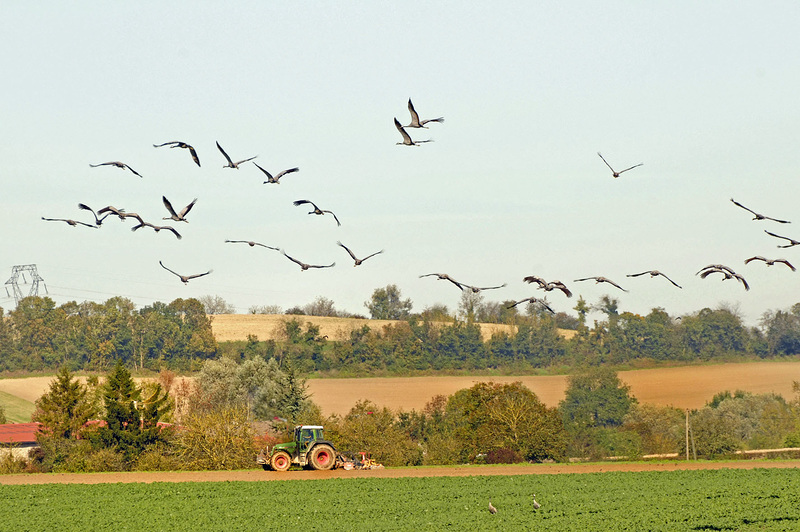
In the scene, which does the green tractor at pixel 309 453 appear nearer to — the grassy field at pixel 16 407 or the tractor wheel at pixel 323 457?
the tractor wheel at pixel 323 457

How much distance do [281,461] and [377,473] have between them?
18.1 feet

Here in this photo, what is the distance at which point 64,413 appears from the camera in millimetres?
69625

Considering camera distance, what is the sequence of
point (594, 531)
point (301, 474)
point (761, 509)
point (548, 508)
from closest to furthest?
point (594, 531), point (761, 509), point (548, 508), point (301, 474)

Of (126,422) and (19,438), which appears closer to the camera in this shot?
(126,422)

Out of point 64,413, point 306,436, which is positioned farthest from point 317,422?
Result: point 306,436

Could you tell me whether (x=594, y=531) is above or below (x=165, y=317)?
below

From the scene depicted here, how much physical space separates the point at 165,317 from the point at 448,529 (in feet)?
440

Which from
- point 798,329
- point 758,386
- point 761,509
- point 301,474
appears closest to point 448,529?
point 761,509

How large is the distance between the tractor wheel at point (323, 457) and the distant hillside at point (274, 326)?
9915 cm

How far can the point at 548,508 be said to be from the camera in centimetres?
3481

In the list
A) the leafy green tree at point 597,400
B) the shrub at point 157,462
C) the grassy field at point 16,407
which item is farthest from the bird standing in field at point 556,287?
the grassy field at point 16,407

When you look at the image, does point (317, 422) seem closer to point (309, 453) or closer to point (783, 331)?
point (309, 453)

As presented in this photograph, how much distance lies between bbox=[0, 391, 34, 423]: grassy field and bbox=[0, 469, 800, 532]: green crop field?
75.3 meters

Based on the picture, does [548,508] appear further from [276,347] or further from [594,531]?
[276,347]
